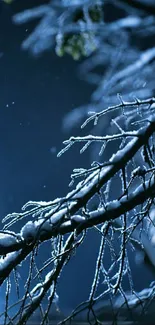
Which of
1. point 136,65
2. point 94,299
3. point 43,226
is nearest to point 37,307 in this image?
point 94,299

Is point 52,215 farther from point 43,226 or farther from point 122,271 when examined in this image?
point 122,271

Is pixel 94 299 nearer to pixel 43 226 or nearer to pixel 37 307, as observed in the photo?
pixel 37 307

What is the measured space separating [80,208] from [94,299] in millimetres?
762

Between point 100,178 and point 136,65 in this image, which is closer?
point 136,65

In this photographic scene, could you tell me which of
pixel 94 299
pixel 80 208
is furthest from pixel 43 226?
pixel 94 299

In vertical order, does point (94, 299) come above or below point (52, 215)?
below

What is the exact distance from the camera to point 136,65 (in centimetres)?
208

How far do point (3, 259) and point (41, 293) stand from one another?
54 centimetres

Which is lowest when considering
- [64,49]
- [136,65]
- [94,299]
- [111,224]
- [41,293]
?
[94,299]

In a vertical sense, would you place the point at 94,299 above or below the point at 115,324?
above

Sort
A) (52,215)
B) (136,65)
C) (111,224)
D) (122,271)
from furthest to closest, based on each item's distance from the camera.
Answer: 1. (122,271)
2. (111,224)
3. (52,215)
4. (136,65)

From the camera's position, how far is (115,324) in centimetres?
260

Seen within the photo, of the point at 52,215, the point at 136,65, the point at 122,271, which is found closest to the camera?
the point at 136,65

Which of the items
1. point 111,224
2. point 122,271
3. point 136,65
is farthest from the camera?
point 122,271
